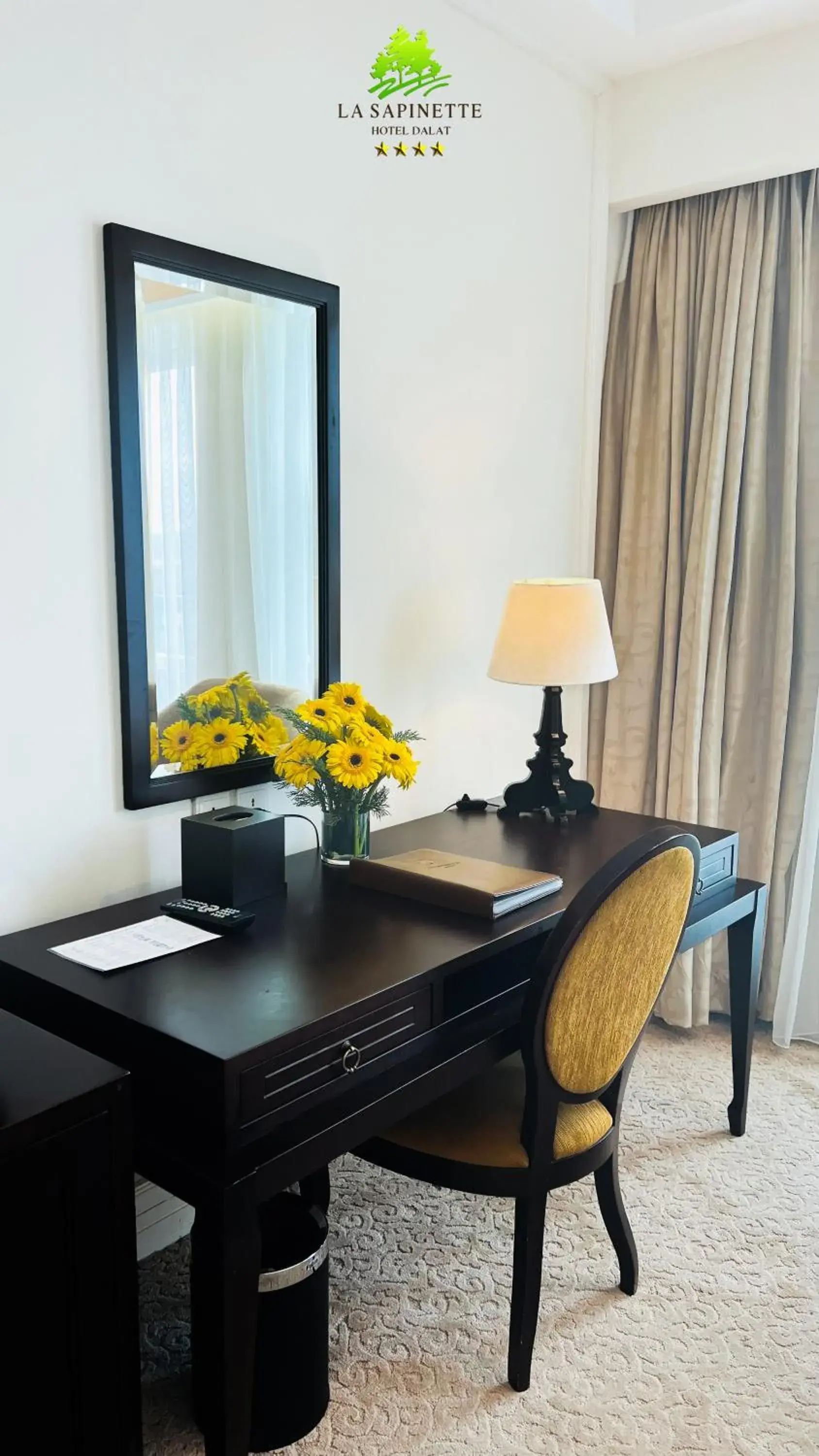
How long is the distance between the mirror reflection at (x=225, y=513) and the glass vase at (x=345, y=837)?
0.61 ft

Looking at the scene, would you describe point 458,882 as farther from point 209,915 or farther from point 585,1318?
point 585,1318

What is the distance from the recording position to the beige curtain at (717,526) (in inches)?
103

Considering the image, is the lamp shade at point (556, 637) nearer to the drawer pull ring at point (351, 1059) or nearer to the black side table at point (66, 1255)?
the drawer pull ring at point (351, 1059)

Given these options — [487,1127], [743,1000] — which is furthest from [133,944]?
[743,1000]

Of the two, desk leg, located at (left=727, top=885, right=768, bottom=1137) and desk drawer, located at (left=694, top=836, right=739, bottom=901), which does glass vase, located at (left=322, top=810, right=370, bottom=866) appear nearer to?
desk drawer, located at (left=694, top=836, right=739, bottom=901)

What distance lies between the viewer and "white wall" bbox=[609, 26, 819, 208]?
240 centimetres

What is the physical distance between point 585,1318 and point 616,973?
68cm

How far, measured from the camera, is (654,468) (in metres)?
2.81

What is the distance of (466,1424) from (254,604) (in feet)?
4.52

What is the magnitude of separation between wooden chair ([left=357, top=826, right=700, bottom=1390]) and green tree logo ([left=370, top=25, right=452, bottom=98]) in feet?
5.26

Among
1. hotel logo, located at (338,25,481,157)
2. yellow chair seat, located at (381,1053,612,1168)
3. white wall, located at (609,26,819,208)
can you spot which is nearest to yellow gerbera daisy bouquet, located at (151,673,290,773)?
yellow chair seat, located at (381,1053,612,1168)

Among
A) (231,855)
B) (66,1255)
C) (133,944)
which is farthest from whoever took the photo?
(231,855)

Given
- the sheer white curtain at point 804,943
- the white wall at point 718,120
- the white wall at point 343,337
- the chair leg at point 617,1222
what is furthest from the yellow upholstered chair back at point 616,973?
the white wall at point 718,120

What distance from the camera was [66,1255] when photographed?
1.15 meters
